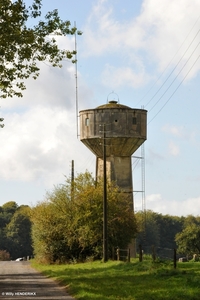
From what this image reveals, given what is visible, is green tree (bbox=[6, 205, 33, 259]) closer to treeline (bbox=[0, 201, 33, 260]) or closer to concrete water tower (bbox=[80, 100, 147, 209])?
treeline (bbox=[0, 201, 33, 260])

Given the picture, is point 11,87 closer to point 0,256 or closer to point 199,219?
point 0,256

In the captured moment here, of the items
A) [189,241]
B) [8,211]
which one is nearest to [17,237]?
[8,211]

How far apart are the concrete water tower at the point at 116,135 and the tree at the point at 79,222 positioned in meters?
4.85

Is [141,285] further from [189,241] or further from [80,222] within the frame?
[189,241]

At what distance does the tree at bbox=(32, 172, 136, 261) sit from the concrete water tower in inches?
191

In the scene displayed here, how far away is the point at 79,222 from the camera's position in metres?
50.2

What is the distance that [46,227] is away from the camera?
52.8 m

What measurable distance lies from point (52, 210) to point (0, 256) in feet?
178

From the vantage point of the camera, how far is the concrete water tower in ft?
189

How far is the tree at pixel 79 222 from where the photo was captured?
1945 inches

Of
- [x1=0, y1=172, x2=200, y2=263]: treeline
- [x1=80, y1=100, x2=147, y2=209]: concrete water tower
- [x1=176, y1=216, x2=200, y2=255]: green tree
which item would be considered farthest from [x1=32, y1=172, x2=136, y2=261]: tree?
[x1=176, y1=216, x2=200, y2=255]: green tree

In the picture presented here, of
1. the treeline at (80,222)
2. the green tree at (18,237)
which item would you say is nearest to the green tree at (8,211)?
the green tree at (18,237)

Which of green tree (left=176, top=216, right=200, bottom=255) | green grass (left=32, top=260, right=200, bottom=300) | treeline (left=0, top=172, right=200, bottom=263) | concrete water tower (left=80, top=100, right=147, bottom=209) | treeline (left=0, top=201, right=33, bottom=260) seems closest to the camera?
green grass (left=32, top=260, right=200, bottom=300)

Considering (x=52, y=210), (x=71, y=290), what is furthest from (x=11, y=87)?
(x=52, y=210)
